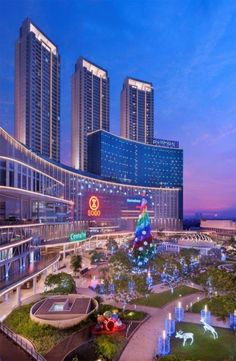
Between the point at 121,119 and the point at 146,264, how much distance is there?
130 metres

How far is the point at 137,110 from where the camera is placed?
178 metres

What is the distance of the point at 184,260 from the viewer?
51562 millimetres

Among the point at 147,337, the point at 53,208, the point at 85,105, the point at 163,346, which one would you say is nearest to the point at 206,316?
the point at 147,337

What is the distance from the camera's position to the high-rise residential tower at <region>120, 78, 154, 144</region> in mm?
175375

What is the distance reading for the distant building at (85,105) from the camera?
148 metres

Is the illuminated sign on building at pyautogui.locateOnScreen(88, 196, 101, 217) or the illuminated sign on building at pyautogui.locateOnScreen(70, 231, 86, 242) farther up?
the illuminated sign on building at pyautogui.locateOnScreen(88, 196, 101, 217)

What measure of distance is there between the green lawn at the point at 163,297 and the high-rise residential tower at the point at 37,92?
86.4m

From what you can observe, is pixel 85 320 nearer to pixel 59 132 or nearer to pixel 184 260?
pixel 184 260

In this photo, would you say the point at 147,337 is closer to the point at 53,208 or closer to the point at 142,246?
the point at 142,246

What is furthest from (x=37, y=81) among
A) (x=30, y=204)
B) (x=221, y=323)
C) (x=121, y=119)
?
(x=221, y=323)

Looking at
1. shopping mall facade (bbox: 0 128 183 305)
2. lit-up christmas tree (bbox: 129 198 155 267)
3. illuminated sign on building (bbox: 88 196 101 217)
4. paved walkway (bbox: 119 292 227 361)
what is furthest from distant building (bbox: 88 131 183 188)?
paved walkway (bbox: 119 292 227 361)

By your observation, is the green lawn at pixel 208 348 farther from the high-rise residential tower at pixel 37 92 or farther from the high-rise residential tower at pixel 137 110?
the high-rise residential tower at pixel 137 110

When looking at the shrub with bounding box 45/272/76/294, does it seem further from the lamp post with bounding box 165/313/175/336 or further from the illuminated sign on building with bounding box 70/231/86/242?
the illuminated sign on building with bounding box 70/231/86/242

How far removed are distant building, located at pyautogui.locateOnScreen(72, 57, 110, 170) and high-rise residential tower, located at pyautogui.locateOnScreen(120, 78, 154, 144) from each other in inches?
639
